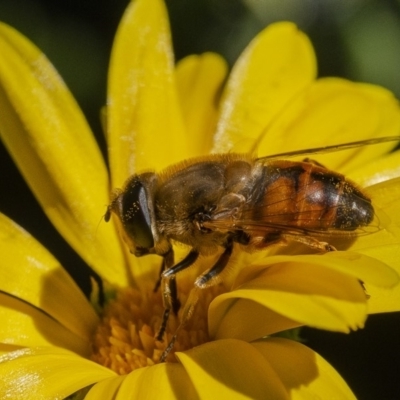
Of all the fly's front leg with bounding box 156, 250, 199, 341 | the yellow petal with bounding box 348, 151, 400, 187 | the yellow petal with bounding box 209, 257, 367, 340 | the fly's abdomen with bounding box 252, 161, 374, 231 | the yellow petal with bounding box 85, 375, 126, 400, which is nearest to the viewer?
the yellow petal with bounding box 209, 257, 367, 340

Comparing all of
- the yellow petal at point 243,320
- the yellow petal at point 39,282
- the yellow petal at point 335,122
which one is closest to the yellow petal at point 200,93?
the yellow petal at point 335,122

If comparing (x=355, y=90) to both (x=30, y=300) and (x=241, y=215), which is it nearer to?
(x=241, y=215)

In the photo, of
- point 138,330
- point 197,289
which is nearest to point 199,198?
point 197,289

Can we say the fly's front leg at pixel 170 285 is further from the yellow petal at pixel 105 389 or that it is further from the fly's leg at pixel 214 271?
the yellow petal at pixel 105 389

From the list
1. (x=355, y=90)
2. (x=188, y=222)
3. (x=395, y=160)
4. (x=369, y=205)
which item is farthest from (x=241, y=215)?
(x=355, y=90)

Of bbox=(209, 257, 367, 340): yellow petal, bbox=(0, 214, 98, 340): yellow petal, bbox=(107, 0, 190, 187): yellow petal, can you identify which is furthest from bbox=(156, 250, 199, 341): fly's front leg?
bbox=(107, 0, 190, 187): yellow petal

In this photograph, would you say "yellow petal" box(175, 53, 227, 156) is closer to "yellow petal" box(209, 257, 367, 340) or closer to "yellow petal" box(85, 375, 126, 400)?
"yellow petal" box(209, 257, 367, 340)
